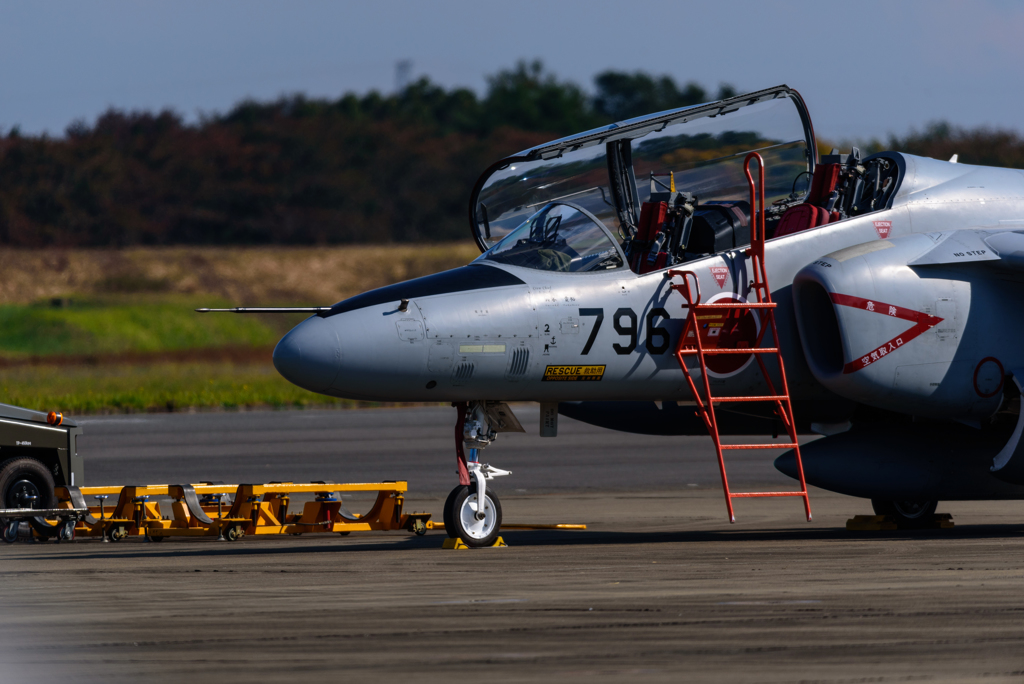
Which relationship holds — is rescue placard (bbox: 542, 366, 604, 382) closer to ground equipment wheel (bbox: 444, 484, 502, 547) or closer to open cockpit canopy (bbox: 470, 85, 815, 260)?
ground equipment wheel (bbox: 444, 484, 502, 547)

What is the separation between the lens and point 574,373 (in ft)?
33.3

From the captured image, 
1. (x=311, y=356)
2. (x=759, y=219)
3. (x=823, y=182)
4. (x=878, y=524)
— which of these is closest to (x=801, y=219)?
(x=823, y=182)

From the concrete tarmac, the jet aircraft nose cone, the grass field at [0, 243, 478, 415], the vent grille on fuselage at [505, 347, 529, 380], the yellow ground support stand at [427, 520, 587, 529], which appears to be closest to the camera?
the concrete tarmac

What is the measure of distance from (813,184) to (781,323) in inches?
57.8

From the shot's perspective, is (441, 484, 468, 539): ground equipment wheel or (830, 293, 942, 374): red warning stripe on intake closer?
(441, 484, 468, 539): ground equipment wheel

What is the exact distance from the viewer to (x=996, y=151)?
47875 millimetres

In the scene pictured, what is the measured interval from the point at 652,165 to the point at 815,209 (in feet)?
4.77

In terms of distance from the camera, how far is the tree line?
5650 cm

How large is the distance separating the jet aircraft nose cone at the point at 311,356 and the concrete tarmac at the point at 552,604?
1.33 metres

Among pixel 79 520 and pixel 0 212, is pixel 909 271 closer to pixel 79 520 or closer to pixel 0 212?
pixel 79 520

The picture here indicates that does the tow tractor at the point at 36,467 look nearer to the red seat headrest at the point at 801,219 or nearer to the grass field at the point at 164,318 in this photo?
the red seat headrest at the point at 801,219

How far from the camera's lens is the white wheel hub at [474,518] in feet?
32.7

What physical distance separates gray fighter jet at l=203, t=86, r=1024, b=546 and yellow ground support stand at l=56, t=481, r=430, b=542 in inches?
70.3

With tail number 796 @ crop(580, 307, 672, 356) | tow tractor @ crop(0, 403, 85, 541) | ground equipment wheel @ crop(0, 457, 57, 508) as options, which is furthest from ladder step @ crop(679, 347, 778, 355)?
ground equipment wheel @ crop(0, 457, 57, 508)
